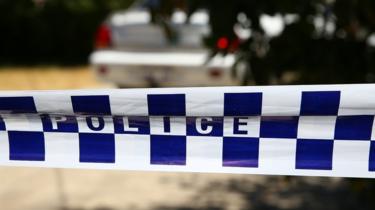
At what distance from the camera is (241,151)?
2.01m

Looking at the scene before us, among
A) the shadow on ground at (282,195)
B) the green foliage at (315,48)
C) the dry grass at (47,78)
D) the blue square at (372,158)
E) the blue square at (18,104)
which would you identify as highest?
the green foliage at (315,48)

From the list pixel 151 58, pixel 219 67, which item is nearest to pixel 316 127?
pixel 219 67

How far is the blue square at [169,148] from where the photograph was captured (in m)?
2.03

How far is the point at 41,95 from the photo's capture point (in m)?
2.04

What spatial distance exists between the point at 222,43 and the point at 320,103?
3.13 feet

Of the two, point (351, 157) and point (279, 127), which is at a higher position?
point (279, 127)

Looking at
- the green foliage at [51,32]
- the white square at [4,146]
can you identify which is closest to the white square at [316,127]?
the white square at [4,146]

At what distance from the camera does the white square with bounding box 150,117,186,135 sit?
6.61 feet

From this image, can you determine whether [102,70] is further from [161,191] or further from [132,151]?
[132,151]

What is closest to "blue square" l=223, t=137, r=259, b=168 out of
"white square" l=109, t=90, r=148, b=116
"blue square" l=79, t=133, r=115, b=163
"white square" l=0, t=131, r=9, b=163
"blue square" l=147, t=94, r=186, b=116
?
"blue square" l=147, t=94, r=186, b=116

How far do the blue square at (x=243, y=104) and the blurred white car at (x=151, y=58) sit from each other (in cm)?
390

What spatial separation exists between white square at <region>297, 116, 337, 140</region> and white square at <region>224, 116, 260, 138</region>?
163 mm

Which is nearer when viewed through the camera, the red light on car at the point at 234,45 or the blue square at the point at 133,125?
the blue square at the point at 133,125

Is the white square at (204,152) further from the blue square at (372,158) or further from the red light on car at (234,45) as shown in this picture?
the red light on car at (234,45)
